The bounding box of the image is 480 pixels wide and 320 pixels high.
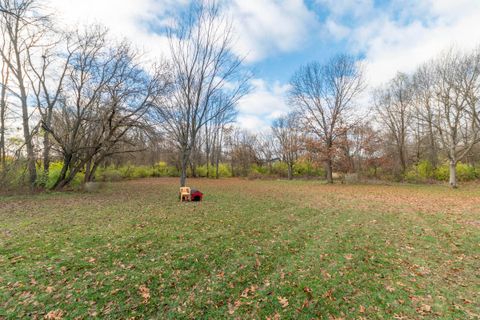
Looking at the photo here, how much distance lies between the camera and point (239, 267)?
3963 millimetres

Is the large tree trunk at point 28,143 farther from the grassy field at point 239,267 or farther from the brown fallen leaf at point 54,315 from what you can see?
the brown fallen leaf at point 54,315

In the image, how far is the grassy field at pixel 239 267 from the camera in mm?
2857

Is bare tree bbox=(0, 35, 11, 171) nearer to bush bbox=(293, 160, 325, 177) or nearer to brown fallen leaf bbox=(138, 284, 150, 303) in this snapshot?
brown fallen leaf bbox=(138, 284, 150, 303)

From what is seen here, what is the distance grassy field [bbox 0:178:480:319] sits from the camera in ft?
9.37

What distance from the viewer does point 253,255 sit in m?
4.45

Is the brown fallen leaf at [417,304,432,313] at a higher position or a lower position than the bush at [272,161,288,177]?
lower

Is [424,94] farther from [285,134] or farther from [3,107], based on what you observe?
[3,107]

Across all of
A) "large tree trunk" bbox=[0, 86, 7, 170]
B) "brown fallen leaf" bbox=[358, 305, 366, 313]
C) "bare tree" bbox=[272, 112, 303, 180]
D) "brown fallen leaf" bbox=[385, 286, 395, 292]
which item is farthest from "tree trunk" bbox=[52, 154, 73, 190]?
"bare tree" bbox=[272, 112, 303, 180]

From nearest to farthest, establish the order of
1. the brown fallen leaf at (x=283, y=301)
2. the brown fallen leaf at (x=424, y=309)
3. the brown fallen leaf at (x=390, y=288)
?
the brown fallen leaf at (x=424, y=309) < the brown fallen leaf at (x=283, y=301) < the brown fallen leaf at (x=390, y=288)

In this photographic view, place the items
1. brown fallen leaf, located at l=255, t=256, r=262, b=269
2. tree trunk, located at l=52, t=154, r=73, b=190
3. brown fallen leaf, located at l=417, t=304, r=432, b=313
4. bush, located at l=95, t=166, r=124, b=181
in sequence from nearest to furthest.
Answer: brown fallen leaf, located at l=417, t=304, r=432, b=313, brown fallen leaf, located at l=255, t=256, r=262, b=269, tree trunk, located at l=52, t=154, r=73, b=190, bush, located at l=95, t=166, r=124, b=181

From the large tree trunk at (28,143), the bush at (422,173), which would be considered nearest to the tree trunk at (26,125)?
the large tree trunk at (28,143)

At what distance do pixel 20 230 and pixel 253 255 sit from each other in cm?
668

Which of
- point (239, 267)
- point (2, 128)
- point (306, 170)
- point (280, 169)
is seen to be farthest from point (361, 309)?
point (280, 169)

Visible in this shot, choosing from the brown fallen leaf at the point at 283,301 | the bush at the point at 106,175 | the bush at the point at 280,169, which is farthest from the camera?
the bush at the point at 280,169
